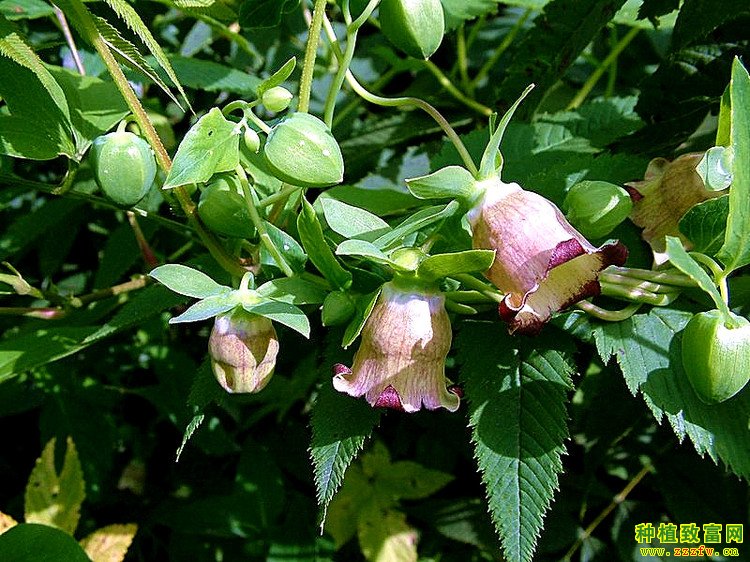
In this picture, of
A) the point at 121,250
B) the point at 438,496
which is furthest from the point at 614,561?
the point at 121,250

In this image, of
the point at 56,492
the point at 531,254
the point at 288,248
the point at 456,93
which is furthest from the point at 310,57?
the point at 56,492

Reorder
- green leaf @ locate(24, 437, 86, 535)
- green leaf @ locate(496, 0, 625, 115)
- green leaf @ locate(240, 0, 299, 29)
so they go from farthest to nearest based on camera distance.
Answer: green leaf @ locate(24, 437, 86, 535)
green leaf @ locate(496, 0, 625, 115)
green leaf @ locate(240, 0, 299, 29)

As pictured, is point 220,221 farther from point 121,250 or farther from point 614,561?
point 614,561

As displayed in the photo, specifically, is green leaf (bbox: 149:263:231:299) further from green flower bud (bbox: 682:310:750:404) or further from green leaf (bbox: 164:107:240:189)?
Answer: green flower bud (bbox: 682:310:750:404)

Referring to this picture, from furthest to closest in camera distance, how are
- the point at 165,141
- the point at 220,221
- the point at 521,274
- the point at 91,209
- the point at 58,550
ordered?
the point at 91,209
the point at 165,141
the point at 58,550
the point at 220,221
the point at 521,274

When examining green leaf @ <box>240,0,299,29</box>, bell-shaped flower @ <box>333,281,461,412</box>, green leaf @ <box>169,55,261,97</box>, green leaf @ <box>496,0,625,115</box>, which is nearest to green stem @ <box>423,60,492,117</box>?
green leaf @ <box>496,0,625,115</box>

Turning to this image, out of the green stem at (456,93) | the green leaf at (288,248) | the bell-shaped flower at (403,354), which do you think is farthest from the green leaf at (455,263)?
the green stem at (456,93)

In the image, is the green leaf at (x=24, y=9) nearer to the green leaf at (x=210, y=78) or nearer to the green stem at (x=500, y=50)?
the green leaf at (x=210, y=78)
